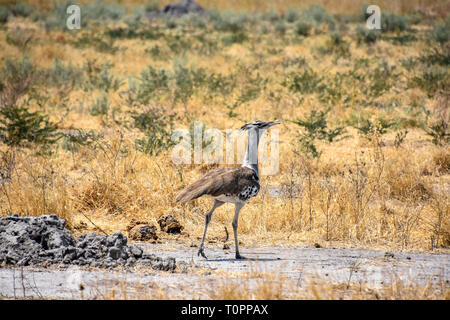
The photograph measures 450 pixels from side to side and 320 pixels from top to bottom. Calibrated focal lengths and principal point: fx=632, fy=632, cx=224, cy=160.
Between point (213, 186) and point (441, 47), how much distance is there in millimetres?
18682

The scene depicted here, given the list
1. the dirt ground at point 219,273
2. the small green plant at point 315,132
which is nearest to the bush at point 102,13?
the small green plant at point 315,132

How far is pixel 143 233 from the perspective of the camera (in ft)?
24.5

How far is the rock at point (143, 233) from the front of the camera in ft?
24.4

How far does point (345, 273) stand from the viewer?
602 cm

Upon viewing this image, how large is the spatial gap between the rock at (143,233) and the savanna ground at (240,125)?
0.17 metres

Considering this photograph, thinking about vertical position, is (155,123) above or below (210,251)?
above

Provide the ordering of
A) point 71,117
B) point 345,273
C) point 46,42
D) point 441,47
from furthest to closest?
point 46,42 → point 441,47 → point 71,117 → point 345,273

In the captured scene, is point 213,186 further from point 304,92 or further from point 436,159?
point 304,92

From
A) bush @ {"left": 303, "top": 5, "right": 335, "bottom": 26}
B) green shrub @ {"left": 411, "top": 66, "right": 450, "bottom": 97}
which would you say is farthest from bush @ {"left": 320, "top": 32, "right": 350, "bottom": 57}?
bush @ {"left": 303, "top": 5, "right": 335, "bottom": 26}

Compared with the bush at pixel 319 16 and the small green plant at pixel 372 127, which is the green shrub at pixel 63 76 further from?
the bush at pixel 319 16

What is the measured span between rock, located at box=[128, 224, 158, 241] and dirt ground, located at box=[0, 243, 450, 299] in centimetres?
26

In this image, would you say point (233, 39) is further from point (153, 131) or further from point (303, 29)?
point (153, 131)

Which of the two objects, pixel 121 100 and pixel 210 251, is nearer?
pixel 210 251

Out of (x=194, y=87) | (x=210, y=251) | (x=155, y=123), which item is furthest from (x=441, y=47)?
(x=210, y=251)
